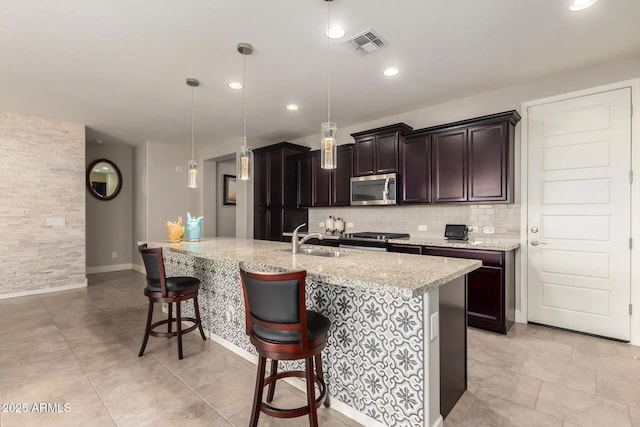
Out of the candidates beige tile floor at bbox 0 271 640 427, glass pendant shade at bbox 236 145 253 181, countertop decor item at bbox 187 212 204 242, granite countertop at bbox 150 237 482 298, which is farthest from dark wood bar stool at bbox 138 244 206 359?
glass pendant shade at bbox 236 145 253 181

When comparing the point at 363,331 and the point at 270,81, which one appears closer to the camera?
the point at 363,331

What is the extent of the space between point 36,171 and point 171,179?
91.1 inches

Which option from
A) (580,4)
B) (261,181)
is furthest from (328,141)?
(261,181)

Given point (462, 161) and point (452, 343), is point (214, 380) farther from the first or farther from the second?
point (462, 161)

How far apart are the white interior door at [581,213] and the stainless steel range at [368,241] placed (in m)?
1.57

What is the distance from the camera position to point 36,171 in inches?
192

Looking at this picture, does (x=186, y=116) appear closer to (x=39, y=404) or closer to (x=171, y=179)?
(x=171, y=179)

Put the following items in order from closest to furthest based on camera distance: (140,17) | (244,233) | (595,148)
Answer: (140,17) < (595,148) < (244,233)

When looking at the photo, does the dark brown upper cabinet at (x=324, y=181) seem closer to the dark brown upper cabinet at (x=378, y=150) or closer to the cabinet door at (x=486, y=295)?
the dark brown upper cabinet at (x=378, y=150)

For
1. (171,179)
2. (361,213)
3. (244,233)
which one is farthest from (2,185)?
(361,213)

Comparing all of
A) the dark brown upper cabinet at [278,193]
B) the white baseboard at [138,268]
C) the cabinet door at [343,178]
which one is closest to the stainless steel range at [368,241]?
the cabinet door at [343,178]

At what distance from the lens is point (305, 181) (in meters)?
5.47

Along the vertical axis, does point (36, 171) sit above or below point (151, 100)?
below

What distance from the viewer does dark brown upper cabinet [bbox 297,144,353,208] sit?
191 inches
